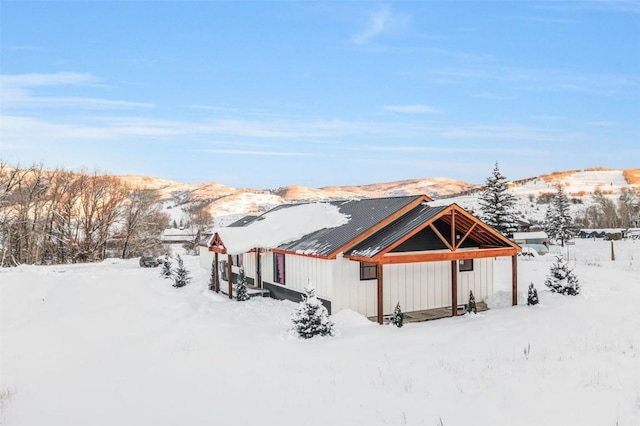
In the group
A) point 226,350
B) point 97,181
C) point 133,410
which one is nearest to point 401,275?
point 226,350

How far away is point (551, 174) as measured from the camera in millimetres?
153125

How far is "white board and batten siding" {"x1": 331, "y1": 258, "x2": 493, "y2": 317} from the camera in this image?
593 inches

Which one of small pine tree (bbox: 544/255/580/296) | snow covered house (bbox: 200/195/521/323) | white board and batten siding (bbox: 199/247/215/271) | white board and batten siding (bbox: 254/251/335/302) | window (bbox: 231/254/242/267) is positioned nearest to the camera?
snow covered house (bbox: 200/195/521/323)

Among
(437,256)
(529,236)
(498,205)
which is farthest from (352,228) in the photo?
(529,236)

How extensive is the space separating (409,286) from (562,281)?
6.51m

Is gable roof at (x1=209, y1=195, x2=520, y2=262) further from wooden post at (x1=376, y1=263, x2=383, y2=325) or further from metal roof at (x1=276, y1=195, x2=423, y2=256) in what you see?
wooden post at (x1=376, y1=263, x2=383, y2=325)

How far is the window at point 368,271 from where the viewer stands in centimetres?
1534

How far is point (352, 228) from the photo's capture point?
16.5m

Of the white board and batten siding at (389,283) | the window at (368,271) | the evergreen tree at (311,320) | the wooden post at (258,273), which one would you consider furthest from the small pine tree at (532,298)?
the wooden post at (258,273)

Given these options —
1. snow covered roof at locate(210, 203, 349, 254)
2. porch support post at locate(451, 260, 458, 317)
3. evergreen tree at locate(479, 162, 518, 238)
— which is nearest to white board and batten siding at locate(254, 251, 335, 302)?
snow covered roof at locate(210, 203, 349, 254)

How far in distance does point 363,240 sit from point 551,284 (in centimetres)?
834

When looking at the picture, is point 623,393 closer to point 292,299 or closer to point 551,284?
point 551,284

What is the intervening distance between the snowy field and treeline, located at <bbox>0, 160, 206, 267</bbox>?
32.6 metres

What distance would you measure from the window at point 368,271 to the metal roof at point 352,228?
114 centimetres
